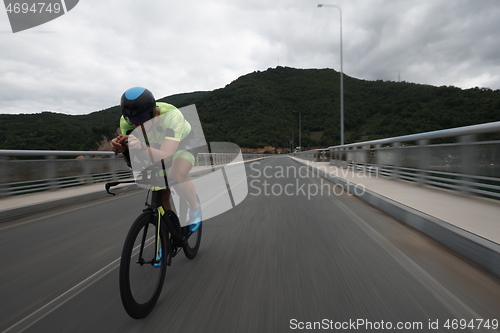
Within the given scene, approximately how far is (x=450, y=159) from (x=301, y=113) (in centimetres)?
8660

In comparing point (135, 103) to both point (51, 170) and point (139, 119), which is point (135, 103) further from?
point (51, 170)

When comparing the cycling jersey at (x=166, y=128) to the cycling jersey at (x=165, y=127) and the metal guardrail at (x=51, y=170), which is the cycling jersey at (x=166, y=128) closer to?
the cycling jersey at (x=165, y=127)

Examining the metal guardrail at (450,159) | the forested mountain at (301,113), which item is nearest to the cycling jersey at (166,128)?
the metal guardrail at (450,159)

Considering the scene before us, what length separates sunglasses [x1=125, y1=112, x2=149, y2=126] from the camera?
2.56 metres

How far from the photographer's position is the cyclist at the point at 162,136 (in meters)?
2.46

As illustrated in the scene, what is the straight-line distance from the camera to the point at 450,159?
287 inches

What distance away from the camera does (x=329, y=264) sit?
3.45 metres

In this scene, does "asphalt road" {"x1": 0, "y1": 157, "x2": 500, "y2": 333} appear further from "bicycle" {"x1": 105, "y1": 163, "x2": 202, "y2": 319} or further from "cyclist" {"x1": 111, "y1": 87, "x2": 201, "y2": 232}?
"cyclist" {"x1": 111, "y1": 87, "x2": 201, "y2": 232}

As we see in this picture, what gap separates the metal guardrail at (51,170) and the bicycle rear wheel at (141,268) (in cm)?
742

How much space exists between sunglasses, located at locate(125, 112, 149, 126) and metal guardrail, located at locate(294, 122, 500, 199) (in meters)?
5.89

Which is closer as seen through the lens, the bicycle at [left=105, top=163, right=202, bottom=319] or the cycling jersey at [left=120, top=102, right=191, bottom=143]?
the bicycle at [left=105, top=163, right=202, bottom=319]

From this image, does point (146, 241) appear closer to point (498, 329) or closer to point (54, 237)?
point (498, 329)

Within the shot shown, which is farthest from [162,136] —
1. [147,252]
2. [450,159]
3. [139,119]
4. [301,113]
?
[301,113]

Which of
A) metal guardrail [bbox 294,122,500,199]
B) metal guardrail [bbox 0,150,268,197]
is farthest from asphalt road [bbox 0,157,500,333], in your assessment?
A: metal guardrail [bbox 0,150,268,197]
